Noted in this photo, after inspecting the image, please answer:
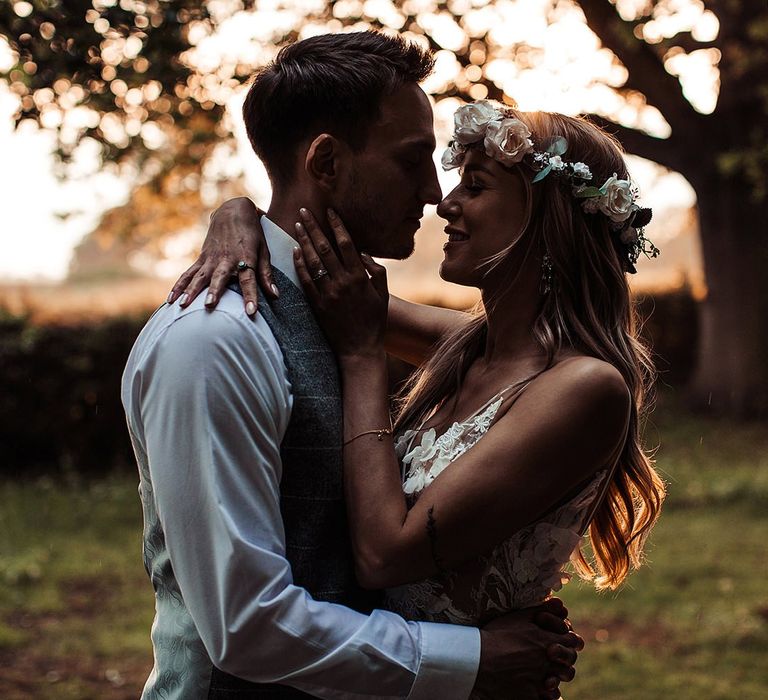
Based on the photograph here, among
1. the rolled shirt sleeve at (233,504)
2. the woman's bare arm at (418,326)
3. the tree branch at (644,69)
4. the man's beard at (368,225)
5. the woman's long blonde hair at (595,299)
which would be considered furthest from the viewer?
the tree branch at (644,69)

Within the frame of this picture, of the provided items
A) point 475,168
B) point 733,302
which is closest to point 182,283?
point 475,168

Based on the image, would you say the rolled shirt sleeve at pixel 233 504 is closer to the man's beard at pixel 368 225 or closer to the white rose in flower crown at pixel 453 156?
the man's beard at pixel 368 225

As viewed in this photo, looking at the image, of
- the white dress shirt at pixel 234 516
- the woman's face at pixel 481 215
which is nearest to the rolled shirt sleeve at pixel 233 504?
the white dress shirt at pixel 234 516

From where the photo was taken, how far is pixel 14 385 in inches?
423

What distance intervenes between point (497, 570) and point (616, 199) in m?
1.01

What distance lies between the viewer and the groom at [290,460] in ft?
6.64

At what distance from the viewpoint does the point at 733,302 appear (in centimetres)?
1412

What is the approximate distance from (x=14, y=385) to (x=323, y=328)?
357 inches

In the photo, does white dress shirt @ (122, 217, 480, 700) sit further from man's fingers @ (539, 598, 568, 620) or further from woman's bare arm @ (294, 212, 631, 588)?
man's fingers @ (539, 598, 568, 620)

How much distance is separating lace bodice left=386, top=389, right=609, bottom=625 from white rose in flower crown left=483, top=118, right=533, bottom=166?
0.62 metres

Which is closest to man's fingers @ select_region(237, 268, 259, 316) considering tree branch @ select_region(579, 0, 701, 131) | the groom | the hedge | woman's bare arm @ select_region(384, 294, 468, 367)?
the groom

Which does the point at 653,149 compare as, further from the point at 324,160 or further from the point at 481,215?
the point at 324,160

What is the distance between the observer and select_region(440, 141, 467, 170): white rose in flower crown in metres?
2.88

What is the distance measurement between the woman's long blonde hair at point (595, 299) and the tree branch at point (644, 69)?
29.0 ft
